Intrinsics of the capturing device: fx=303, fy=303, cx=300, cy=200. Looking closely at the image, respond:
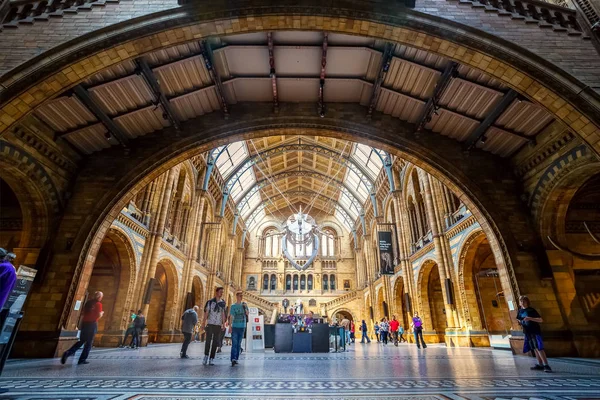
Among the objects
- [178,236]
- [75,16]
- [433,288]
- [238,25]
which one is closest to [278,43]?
[238,25]

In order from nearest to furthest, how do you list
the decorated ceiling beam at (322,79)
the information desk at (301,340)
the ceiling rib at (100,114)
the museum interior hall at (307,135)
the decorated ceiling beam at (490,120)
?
the museum interior hall at (307,135), the ceiling rib at (100,114), the decorated ceiling beam at (490,120), the decorated ceiling beam at (322,79), the information desk at (301,340)

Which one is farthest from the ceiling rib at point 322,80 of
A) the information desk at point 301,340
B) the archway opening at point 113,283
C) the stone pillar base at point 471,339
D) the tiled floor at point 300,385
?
the stone pillar base at point 471,339

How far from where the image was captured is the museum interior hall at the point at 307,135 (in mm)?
5445

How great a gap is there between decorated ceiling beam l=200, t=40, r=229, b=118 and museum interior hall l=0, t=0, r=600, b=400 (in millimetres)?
98

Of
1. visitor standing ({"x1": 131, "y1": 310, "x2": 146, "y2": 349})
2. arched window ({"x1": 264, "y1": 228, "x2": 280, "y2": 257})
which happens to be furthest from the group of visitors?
arched window ({"x1": 264, "y1": 228, "x2": 280, "y2": 257})

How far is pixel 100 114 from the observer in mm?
9109

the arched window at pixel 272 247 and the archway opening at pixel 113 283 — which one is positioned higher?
the arched window at pixel 272 247

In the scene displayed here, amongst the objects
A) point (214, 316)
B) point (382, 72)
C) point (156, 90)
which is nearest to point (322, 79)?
point (382, 72)

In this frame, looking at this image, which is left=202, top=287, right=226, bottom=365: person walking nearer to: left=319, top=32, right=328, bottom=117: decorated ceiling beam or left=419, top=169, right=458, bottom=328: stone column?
left=319, top=32, right=328, bottom=117: decorated ceiling beam

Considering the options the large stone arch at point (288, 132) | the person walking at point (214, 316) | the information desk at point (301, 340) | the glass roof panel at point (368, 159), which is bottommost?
the information desk at point (301, 340)

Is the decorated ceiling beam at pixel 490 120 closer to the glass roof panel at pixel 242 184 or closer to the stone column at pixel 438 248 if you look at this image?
the stone column at pixel 438 248

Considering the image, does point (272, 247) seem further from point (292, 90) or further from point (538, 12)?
point (538, 12)

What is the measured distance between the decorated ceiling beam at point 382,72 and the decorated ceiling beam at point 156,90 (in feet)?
22.2

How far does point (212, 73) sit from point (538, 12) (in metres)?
8.65
